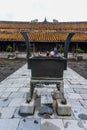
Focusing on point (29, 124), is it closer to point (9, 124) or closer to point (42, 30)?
point (9, 124)

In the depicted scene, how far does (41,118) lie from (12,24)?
33.9 metres

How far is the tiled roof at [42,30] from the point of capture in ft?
94.1

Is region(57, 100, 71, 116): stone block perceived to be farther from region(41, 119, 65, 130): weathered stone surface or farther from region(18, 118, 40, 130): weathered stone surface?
region(18, 118, 40, 130): weathered stone surface

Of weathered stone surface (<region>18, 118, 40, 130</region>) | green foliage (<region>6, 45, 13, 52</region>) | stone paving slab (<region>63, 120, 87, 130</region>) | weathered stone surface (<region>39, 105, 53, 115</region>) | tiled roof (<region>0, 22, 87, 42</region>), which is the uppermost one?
tiled roof (<region>0, 22, 87, 42</region>)

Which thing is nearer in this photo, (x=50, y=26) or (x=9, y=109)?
(x=9, y=109)

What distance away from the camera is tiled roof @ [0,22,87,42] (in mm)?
28688

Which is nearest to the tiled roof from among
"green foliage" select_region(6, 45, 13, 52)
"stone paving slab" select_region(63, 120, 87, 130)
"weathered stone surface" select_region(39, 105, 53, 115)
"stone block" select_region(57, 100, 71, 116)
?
"green foliage" select_region(6, 45, 13, 52)

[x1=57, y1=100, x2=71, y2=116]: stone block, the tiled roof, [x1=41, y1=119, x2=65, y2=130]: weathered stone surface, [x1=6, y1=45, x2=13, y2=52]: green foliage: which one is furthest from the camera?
the tiled roof

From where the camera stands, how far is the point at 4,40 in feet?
93.0

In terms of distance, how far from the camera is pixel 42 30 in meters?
33.5

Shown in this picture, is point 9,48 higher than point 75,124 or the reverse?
higher

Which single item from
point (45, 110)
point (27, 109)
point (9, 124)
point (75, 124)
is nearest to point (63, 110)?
point (45, 110)

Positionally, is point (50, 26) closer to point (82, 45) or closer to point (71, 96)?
point (82, 45)

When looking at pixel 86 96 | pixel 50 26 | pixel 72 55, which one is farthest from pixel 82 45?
pixel 86 96
